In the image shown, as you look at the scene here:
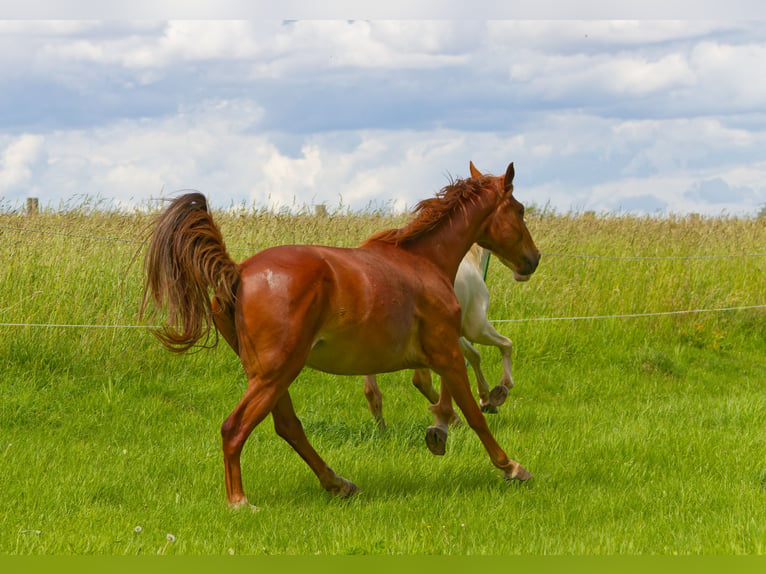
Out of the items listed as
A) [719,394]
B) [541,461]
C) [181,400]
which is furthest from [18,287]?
[719,394]

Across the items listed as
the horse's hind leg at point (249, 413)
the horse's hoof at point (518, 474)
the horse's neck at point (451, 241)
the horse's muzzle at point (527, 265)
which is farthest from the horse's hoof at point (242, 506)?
the horse's muzzle at point (527, 265)

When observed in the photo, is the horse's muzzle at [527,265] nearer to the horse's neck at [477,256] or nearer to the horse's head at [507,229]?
the horse's head at [507,229]

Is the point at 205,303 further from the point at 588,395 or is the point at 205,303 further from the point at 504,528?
the point at 588,395

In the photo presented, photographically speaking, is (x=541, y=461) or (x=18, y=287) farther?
(x=18, y=287)

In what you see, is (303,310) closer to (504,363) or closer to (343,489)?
(343,489)

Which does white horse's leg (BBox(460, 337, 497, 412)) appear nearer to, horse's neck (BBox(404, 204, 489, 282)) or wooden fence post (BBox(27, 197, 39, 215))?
horse's neck (BBox(404, 204, 489, 282))

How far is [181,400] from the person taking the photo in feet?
26.9

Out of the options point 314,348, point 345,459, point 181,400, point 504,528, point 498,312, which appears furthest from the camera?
point 498,312

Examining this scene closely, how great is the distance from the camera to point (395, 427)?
23.6ft

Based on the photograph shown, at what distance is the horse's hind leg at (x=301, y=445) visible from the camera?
17.4 feet

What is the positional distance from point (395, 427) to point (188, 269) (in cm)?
294

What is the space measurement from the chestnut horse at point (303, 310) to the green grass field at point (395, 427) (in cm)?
53

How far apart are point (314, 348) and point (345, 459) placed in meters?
1.55

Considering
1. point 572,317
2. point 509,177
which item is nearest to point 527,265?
point 509,177
